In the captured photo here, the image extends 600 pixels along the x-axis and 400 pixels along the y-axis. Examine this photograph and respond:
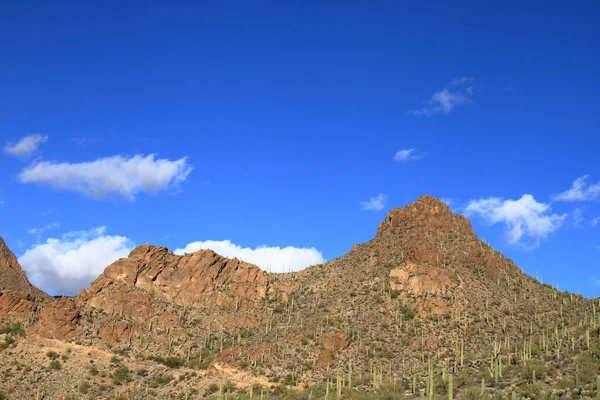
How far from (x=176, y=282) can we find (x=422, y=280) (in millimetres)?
30722

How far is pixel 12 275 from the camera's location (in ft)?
260

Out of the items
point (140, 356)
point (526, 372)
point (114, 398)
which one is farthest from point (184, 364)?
point (526, 372)

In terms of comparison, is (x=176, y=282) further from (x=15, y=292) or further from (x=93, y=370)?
(x=93, y=370)

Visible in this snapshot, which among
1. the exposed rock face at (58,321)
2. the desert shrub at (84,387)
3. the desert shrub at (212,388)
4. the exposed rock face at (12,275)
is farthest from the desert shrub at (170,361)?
the exposed rock face at (12,275)

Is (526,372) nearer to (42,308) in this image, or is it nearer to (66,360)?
(66,360)

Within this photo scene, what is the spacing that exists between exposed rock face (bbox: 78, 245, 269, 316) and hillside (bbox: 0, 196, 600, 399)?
6.5 inches

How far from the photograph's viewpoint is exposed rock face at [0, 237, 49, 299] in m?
77.5

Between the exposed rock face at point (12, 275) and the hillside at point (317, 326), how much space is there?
1.05m

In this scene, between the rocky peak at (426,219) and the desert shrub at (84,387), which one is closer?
the desert shrub at (84,387)

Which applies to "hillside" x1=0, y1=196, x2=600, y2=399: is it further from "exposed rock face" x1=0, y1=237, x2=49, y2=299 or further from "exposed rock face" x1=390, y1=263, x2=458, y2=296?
"exposed rock face" x1=0, y1=237, x2=49, y2=299

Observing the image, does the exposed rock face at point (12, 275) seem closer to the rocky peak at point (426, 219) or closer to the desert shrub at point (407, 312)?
the desert shrub at point (407, 312)

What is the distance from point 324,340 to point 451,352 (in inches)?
506

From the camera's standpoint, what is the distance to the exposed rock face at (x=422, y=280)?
2731 inches

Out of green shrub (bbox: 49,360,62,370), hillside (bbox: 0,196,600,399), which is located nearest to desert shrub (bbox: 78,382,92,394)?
hillside (bbox: 0,196,600,399)
